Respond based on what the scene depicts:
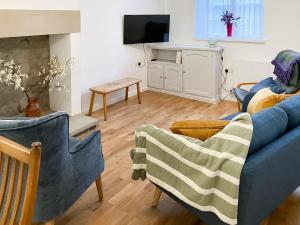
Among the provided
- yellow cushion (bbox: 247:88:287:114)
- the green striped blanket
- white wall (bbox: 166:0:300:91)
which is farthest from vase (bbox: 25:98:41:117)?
white wall (bbox: 166:0:300:91)

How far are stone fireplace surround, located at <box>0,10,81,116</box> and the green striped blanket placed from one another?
77.9 inches

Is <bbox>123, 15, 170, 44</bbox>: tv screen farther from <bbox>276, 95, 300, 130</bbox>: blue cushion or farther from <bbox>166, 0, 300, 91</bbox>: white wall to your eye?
<bbox>276, 95, 300, 130</bbox>: blue cushion

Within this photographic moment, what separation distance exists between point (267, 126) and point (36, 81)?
3049mm

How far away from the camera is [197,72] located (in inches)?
Answer: 206

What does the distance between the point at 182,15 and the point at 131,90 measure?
1670mm

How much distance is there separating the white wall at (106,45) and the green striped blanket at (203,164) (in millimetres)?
2854

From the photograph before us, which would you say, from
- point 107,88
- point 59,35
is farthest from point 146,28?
point 59,35

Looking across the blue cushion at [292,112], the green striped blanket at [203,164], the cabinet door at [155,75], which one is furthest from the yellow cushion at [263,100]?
the cabinet door at [155,75]

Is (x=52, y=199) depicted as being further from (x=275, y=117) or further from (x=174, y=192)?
(x=275, y=117)

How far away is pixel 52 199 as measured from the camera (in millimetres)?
1796

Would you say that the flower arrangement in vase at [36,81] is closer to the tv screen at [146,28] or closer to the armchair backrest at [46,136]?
the tv screen at [146,28]

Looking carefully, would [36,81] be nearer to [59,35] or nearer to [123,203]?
[59,35]

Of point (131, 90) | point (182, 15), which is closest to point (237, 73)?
point (182, 15)

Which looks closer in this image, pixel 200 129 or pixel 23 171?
pixel 23 171
